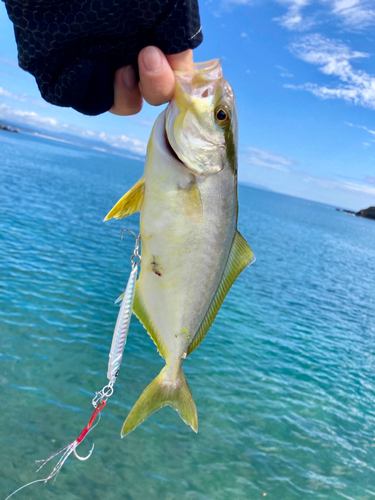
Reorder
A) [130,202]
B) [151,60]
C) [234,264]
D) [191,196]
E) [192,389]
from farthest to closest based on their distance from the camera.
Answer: [192,389] < [234,264] < [130,202] < [191,196] < [151,60]

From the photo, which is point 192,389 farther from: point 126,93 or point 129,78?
point 129,78

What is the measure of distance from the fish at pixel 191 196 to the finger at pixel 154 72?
3.7 inches

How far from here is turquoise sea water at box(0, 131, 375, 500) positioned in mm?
10352

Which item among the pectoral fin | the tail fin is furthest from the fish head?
the tail fin

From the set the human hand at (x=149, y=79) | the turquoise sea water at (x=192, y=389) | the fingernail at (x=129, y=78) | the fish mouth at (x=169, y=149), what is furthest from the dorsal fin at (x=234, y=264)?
the turquoise sea water at (x=192, y=389)

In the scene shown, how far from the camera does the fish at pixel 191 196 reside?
2.76 m

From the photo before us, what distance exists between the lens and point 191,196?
109 inches

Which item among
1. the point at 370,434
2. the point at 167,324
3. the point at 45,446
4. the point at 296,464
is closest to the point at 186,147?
the point at 167,324

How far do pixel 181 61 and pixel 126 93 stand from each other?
1.85ft

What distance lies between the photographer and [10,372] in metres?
12.8

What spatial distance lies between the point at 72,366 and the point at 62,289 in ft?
22.2

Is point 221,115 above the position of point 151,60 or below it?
below

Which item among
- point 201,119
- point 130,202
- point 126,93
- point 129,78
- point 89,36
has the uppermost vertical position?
point 89,36

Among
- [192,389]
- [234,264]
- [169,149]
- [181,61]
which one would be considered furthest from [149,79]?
[192,389]
